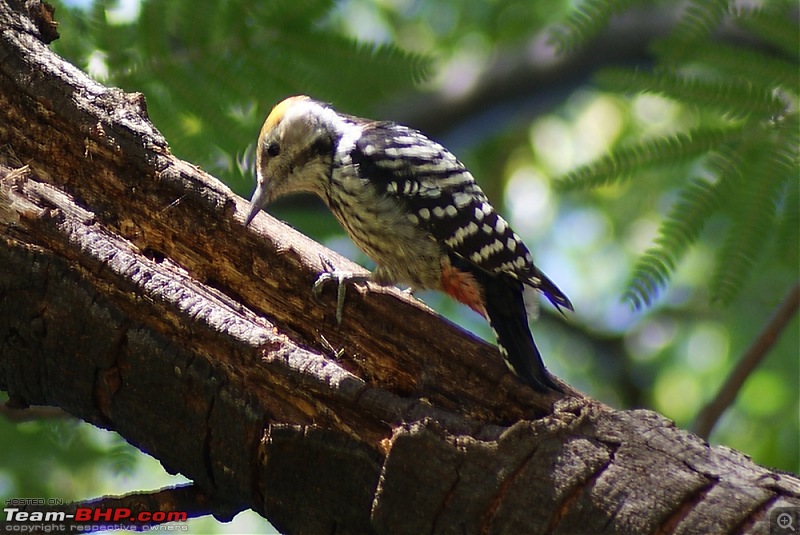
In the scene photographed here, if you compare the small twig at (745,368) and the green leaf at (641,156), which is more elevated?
the green leaf at (641,156)

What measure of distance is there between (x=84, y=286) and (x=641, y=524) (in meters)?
1.86

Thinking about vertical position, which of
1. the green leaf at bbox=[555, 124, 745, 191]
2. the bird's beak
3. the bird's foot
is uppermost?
the green leaf at bbox=[555, 124, 745, 191]

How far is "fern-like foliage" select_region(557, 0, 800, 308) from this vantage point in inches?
153

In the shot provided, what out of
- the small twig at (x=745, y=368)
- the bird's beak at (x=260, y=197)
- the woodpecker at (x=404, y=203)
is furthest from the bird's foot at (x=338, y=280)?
the small twig at (x=745, y=368)

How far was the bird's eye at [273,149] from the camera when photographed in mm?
4012

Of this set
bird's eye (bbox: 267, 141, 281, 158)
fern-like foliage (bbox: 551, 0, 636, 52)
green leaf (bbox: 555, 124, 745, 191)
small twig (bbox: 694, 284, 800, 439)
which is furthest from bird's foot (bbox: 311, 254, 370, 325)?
small twig (bbox: 694, 284, 800, 439)

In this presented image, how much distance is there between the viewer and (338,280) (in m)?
3.12

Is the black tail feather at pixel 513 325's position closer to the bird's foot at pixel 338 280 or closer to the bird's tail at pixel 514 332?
the bird's tail at pixel 514 332

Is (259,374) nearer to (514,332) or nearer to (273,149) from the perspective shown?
(514,332)

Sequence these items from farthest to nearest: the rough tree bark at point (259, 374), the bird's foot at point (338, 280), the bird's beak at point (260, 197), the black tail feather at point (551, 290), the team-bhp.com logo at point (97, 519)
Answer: the bird's beak at point (260, 197) → the black tail feather at point (551, 290) → the bird's foot at point (338, 280) → the team-bhp.com logo at point (97, 519) → the rough tree bark at point (259, 374)

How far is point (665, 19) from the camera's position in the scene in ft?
19.7

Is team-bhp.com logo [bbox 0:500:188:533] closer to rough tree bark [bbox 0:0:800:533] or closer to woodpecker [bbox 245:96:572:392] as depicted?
rough tree bark [bbox 0:0:800:533]

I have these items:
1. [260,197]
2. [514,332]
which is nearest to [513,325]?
[514,332]

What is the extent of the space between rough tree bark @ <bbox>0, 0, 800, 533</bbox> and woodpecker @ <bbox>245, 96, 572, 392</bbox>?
1.67 feet
